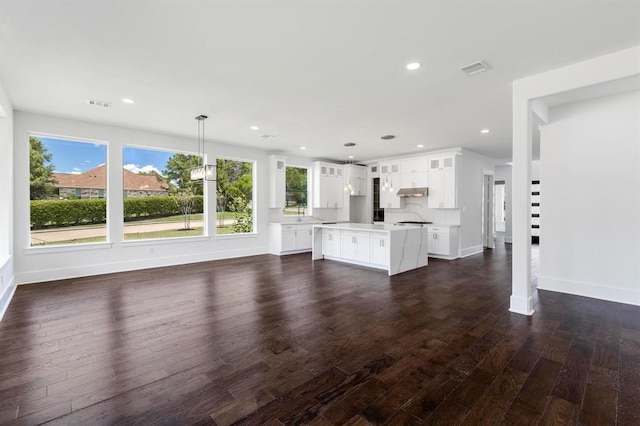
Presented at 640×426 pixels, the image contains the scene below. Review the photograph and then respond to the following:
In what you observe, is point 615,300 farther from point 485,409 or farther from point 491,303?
point 485,409

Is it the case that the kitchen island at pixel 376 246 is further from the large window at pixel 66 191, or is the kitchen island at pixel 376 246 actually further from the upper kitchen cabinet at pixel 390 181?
the large window at pixel 66 191

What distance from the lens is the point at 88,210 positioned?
5746mm

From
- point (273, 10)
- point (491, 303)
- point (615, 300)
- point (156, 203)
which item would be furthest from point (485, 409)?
point (156, 203)

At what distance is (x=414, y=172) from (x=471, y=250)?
8.55 feet

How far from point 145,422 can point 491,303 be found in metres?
3.95

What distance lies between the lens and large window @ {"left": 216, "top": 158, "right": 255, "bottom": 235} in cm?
748

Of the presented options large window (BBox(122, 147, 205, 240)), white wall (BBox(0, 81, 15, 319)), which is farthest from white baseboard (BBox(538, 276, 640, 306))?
white wall (BBox(0, 81, 15, 319))

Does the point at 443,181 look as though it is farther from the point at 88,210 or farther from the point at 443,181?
the point at 88,210

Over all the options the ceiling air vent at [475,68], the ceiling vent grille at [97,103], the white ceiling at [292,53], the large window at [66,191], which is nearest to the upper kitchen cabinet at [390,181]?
the white ceiling at [292,53]

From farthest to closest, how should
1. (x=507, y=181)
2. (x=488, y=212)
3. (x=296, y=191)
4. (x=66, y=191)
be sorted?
(x=507, y=181) → (x=488, y=212) → (x=296, y=191) → (x=66, y=191)

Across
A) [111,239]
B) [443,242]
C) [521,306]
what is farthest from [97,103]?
[443,242]

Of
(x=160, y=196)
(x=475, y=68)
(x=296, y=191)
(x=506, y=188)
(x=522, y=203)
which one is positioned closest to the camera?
(x=475, y=68)

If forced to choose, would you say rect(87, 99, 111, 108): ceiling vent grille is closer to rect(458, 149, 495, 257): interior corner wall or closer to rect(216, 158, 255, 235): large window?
rect(216, 158, 255, 235): large window

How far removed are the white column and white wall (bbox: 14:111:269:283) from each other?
19.6ft
